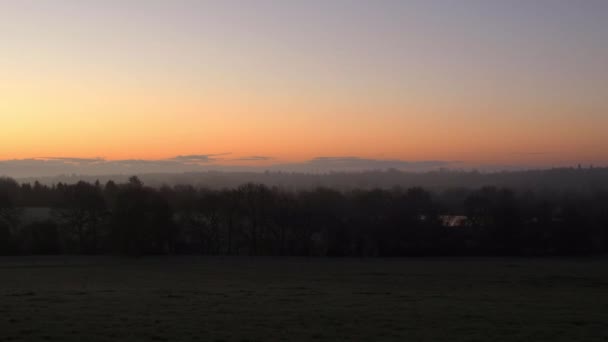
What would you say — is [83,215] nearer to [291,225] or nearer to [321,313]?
[291,225]

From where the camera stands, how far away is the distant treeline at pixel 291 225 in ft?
209

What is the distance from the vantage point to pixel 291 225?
7294 cm

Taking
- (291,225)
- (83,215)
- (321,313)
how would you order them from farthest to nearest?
(291,225) < (83,215) < (321,313)

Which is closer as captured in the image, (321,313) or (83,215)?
(321,313)

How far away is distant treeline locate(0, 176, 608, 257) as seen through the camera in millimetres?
63812

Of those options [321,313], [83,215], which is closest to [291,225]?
[83,215]

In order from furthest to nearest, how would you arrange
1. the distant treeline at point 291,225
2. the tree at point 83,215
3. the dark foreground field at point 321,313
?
the tree at point 83,215 → the distant treeline at point 291,225 → the dark foreground field at point 321,313

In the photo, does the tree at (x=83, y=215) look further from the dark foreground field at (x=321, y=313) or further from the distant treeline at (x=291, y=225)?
the dark foreground field at (x=321, y=313)

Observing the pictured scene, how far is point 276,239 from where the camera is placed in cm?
7175

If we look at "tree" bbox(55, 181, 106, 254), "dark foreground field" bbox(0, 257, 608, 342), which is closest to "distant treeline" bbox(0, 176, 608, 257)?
"tree" bbox(55, 181, 106, 254)

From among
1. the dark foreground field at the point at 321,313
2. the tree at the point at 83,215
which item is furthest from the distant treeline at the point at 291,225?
the dark foreground field at the point at 321,313

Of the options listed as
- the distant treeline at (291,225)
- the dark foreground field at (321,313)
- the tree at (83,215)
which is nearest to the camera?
the dark foreground field at (321,313)

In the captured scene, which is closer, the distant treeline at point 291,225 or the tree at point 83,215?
the distant treeline at point 291,225

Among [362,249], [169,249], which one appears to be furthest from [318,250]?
[169,249]
